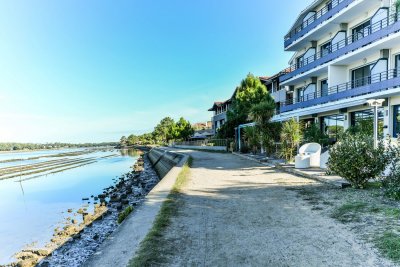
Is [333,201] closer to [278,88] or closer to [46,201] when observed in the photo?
[46,201]

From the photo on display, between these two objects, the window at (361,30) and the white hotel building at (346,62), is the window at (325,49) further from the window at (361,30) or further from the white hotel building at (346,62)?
the window at (361,30)

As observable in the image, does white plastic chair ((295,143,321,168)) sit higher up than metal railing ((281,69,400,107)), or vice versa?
metal railing ((281,69,400,107))

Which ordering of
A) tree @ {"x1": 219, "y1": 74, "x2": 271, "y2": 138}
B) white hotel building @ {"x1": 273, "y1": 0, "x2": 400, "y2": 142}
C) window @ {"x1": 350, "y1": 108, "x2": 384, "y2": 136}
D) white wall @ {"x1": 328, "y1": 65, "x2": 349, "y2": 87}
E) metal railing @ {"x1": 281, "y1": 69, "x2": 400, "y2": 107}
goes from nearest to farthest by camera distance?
Answer: white hotel building @ {"x1": 273, "y1": 0, "x2": 400, "y2": 142} → window @ {"x1": 350, "y1": 108, "x2": 384, "y2": 136} → metal railing @ {"x1": 281, "y1": 69, "x2": 400, "y2": 107} → white wall @ {"x1": 328, "y1": 65, "x2": 349, "y2": 87} → tree @ {"x1": 219, "y1": 74, "x2": 271, "y2": 138}

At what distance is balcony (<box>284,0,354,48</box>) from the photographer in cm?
2130

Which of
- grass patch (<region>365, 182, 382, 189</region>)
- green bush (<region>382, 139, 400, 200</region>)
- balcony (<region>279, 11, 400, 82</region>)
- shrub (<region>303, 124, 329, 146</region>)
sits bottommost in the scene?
grass patch (<region>365, 182, 382, 189</region>)

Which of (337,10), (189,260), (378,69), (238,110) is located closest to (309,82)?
(337,10)

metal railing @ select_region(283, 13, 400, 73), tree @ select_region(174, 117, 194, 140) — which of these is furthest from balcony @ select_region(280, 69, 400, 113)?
tree @ select_region(174, 117, 194, 140)

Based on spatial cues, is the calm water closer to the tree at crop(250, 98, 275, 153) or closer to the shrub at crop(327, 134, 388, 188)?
the shrub at crop(327, 134, 388, 188)

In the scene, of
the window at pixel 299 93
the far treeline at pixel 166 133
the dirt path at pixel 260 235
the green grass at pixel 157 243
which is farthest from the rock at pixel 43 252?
the far treeline at pixel 166 133

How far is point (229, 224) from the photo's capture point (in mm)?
5867

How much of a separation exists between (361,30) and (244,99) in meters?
17.0

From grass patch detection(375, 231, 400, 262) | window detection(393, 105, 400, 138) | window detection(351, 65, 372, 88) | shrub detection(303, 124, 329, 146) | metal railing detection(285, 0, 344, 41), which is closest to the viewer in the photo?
grass patch detection(375, 231, 400, 262)

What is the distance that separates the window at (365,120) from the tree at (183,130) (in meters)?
49.7

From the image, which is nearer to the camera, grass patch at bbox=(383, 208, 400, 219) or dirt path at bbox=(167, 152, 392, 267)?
dirt path at bbox=(167, 152, 392, 267)
